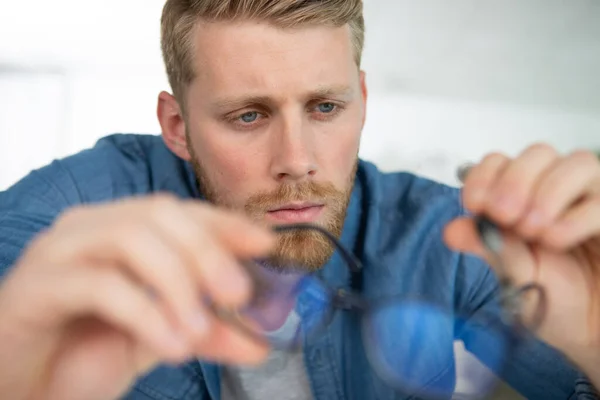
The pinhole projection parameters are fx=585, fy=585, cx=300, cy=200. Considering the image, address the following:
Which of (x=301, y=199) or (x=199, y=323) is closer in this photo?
(x=199, y=323)

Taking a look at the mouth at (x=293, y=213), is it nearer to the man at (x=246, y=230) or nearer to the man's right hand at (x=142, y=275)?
the man at (x=246, y=230)

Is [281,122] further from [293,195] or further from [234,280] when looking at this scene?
[234,280]

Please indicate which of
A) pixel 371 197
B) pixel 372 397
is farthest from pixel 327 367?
pixel 371 197

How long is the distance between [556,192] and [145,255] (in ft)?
1.03

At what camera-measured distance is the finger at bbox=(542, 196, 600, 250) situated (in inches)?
18.1

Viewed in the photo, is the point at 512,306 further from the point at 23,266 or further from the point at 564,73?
the point at 564,73

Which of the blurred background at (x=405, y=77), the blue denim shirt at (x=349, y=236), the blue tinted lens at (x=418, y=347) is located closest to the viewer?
the blue tinted lens at (x=418, y=347)

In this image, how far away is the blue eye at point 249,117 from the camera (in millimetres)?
809

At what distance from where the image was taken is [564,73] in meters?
1.87

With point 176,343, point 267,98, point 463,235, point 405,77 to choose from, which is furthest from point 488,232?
point 405,77

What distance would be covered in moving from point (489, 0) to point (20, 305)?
5.55ft

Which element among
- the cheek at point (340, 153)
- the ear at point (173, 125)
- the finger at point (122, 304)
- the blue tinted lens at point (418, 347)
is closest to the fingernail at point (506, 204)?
the blue tinted lens at point (418, 347)

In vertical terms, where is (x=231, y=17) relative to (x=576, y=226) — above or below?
above

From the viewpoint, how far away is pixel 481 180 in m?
0.47
